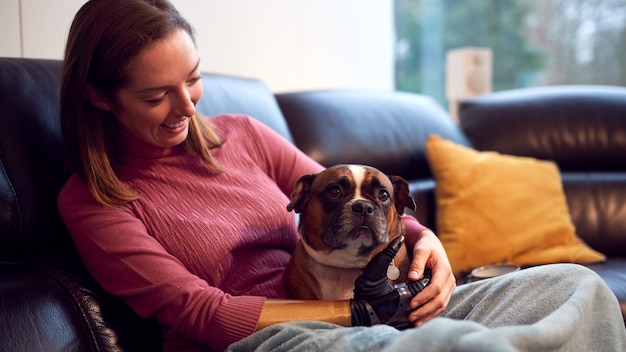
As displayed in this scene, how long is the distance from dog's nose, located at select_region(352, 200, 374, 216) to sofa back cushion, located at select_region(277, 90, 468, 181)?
2.84 ft

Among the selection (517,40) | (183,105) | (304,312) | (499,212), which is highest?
(517,40)

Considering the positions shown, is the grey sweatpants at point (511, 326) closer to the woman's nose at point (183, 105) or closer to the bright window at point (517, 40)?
the woman's nose at point (183, 105)

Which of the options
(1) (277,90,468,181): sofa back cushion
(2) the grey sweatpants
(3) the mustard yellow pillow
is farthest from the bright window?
(2) the grey sweatpants

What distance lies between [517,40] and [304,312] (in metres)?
3.80

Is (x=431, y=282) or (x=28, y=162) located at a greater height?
(x=28, y=162)

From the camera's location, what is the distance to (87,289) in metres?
1.33

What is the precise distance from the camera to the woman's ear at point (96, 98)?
1.42m

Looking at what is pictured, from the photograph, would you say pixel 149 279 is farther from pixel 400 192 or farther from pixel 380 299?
pixel 400 192

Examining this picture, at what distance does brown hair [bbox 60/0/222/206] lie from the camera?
1.34 metres

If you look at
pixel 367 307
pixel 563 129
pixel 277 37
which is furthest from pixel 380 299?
pixel 277 37

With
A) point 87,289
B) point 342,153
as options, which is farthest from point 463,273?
point 87,289

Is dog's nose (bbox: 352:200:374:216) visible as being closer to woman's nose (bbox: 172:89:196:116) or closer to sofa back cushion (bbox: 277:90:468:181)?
woman's nose (bbox: 172:89:196:116)

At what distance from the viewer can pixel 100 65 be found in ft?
4.48

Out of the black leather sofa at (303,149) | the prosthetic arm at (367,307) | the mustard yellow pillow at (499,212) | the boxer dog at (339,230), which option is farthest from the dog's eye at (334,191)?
the mustard yellow pillow at (499,212)
